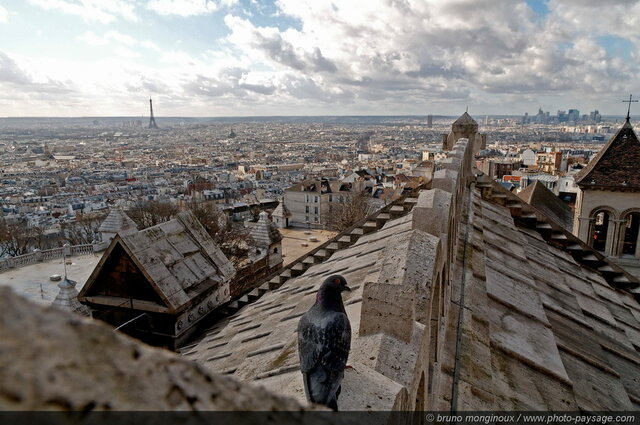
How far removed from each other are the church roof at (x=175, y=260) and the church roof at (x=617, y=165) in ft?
50.6

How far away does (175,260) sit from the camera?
27.0 ft

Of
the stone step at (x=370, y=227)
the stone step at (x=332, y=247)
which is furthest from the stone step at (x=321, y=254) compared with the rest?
the stone step at (x=370, y=227)

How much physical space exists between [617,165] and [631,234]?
9.23 ft

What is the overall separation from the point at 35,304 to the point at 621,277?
14.9m

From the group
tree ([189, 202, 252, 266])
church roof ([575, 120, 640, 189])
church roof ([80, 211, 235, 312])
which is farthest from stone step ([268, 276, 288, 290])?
tree ([189, 202, 252, 266])

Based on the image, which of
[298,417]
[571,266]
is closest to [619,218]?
[571,266]

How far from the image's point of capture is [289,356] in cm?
370

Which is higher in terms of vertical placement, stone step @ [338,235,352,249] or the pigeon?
the pigeon

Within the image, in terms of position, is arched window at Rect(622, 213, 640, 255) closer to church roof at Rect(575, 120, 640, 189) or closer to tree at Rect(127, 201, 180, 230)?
church roof at Rect(575, 120, 640, 189)

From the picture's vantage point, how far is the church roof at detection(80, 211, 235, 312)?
24.6 ft

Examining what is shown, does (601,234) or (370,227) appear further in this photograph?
(601,234)

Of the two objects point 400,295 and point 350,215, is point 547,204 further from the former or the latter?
point 400,295

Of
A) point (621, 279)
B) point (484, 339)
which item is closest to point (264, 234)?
point (621, 279)

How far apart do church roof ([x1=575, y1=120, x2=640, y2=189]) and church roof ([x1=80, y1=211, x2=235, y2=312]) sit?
15.4 m
